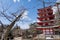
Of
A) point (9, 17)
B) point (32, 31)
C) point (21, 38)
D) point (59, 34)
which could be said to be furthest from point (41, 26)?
point (9, 17)

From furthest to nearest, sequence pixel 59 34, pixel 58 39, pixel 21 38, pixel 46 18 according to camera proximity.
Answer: pixel 46 18 < pixel 59 34 < pixel 58 39 < pixel 21 38

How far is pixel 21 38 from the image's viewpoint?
45.7 feet

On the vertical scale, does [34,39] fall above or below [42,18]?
below

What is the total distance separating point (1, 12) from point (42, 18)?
76.2 feet

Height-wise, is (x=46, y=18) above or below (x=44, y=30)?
above

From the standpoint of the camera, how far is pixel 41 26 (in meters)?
26.8

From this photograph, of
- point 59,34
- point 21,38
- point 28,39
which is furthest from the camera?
point 59,34

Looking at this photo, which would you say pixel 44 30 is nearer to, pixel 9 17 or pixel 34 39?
pixel 34 39

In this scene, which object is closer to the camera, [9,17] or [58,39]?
[9,17]

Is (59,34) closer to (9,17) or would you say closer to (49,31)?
(49,31)

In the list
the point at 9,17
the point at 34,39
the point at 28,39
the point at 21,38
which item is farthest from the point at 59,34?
the point at 9,17

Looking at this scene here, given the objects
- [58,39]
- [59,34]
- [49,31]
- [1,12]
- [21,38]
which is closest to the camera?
[1,12]

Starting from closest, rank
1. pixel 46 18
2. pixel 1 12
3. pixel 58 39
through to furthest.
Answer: pixel 1 12 → pixel 58 39 → pixel 46 18

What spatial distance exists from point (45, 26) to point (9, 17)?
22353 millimetres
